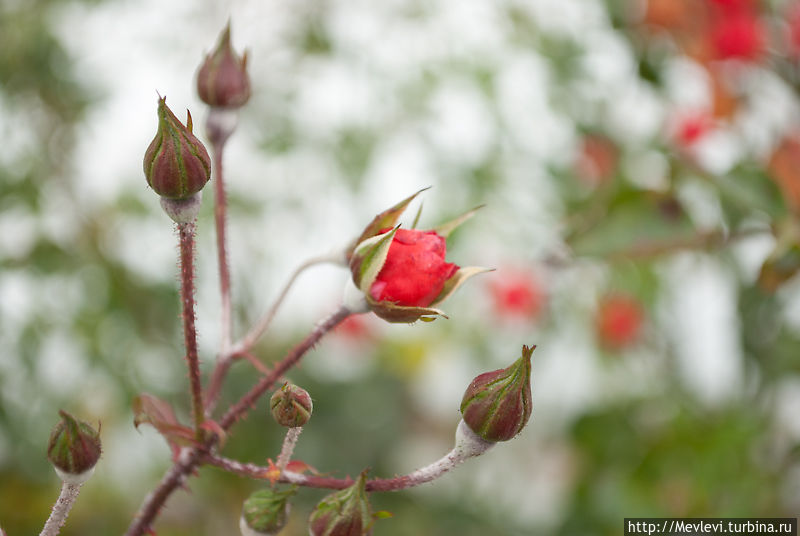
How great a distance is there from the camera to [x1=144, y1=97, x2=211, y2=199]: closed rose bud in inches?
10.6

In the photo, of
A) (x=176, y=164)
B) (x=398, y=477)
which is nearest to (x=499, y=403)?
(x=398, y=477)

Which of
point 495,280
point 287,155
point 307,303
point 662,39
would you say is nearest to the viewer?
point 662,39

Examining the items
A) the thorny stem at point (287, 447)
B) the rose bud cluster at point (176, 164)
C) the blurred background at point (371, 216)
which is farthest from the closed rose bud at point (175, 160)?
the blurred background at point (371, 216)

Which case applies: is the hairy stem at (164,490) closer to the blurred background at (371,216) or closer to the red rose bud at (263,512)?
the red rose bud at (263,512)

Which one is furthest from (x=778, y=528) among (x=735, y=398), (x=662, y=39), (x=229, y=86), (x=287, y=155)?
(x=287, y=155)

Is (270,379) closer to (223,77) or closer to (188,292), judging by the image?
(188,292)

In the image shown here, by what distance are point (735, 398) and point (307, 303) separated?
2.20 ft

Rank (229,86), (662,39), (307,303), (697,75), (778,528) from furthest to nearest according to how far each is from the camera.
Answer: (307,303)
(697,75)
(662,39)
(778,528)
(229,86)

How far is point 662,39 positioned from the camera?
0.78 m

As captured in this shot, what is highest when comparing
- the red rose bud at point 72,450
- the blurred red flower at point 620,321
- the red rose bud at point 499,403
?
the blurred red flower at point 620,321

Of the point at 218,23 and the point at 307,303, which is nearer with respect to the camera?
the point at 218,23

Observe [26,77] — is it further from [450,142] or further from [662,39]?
[662,39]

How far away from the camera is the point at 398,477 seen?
11.6 inches

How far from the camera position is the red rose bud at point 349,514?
280 millimetres
